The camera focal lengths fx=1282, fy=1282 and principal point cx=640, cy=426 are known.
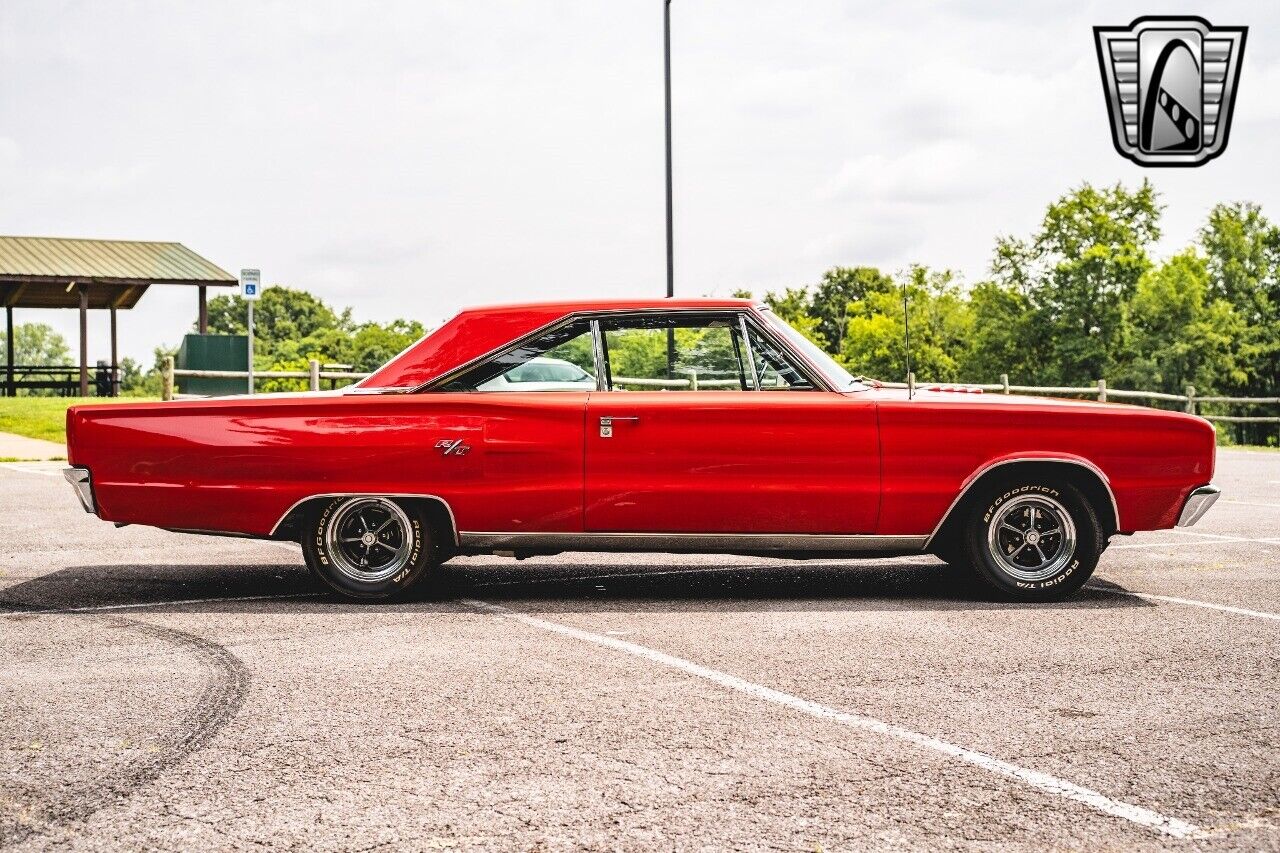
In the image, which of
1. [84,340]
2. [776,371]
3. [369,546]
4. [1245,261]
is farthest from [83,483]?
[1245,261]

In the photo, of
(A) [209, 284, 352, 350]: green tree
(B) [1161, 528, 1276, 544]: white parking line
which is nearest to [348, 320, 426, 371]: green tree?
(A) [209, 284, 352, 350]: green tree

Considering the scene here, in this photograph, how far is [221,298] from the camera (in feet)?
353

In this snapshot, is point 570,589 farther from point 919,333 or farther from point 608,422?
point 919,333

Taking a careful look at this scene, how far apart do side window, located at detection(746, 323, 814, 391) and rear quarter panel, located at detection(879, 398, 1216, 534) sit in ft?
1.54

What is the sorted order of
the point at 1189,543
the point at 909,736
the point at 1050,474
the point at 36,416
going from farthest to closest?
the point at 36,416
the point at 1189,543
the point at 1050,474
the point at 909,736

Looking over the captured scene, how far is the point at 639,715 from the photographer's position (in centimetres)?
432

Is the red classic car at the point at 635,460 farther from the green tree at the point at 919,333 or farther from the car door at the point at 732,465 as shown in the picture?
the green tree at the point at 919,333

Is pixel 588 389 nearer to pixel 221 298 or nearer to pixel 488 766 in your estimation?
pixel 488 766

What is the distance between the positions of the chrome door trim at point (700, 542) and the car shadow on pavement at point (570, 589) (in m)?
0.31

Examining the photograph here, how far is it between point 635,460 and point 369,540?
1443 millimetres

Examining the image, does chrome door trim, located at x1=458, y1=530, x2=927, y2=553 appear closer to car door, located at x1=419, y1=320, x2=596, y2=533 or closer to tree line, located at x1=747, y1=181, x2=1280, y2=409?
car door, located at x1=419, y1=320, x2=596, y2=533

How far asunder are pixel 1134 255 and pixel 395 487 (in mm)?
54343

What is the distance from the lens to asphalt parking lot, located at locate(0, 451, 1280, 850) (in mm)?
3279

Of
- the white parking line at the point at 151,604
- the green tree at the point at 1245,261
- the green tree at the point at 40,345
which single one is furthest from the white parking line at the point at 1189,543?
the green tree at the point at 40,345
